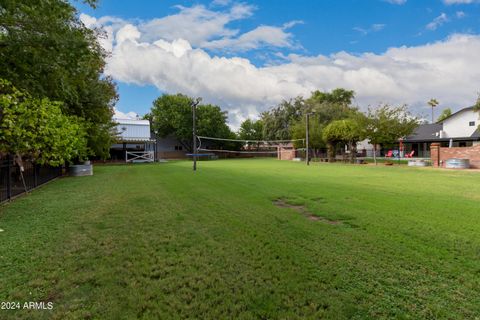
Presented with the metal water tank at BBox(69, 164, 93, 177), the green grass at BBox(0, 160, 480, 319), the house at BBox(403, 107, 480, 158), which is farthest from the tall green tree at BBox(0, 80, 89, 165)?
the house at BBox(403, 107, 480, 158)

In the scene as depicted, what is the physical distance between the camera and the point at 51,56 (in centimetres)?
591

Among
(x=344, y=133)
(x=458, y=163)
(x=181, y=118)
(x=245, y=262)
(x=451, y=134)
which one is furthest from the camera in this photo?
(x=181, y=118)

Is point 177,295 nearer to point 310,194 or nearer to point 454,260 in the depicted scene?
point 454,260

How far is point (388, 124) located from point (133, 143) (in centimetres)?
2898

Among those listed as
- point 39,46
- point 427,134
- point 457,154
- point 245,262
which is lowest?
point 245,262

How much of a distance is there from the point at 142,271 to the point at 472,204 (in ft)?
23.7

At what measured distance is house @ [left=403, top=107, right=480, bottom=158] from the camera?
30.2 m

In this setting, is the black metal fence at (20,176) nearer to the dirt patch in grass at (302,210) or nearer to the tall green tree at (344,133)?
the dirt patch in grass at (302,210)

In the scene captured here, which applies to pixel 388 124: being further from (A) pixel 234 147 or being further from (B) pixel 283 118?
(A) pixel 234 147

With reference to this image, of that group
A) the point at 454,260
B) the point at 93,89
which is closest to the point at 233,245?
the point at 454,260

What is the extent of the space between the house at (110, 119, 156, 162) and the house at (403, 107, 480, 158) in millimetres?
29607

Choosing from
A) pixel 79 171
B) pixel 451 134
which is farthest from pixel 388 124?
pixel 79 171

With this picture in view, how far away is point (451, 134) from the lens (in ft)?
105

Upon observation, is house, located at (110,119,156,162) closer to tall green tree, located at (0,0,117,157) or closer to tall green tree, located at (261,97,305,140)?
tall green tree, located at (261,97,305,140)
